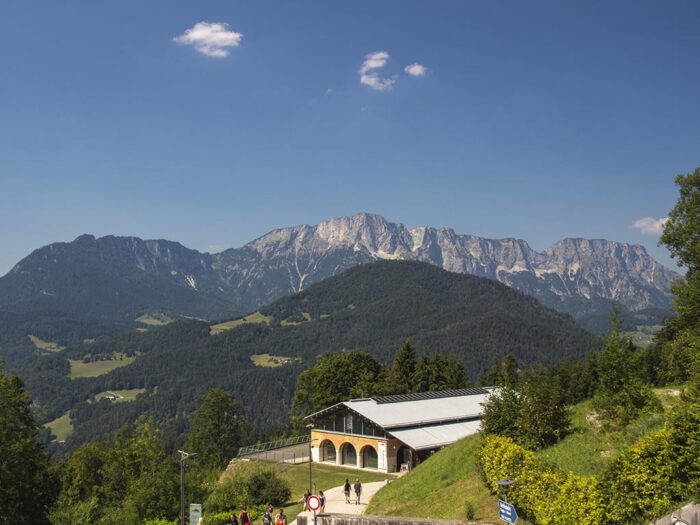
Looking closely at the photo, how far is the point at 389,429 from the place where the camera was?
5134 centimetres

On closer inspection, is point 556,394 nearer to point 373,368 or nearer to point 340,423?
point 340,423

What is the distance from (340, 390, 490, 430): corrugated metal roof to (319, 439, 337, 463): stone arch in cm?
469

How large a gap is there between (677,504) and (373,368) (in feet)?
232

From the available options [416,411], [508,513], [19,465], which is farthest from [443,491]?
[416,411]

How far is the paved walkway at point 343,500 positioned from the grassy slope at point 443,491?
1.71 meters

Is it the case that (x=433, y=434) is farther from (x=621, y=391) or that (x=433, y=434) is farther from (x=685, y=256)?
(x=621, y=391)

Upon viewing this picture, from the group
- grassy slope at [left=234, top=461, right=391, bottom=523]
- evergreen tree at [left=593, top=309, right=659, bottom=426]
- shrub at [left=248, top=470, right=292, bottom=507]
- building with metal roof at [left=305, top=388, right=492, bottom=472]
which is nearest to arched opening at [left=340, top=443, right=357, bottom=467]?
building with metal roof at [left=305, top=388, right=492, bottom=472]

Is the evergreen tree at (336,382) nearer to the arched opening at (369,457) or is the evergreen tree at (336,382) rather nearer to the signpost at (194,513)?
the arched opening at (369,457)

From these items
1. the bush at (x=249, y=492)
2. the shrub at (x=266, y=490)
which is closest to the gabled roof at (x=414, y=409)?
the shrub at (x=266, y=490)

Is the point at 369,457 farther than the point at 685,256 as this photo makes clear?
Yes

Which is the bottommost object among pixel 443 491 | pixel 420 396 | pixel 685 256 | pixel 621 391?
pixel 443 491

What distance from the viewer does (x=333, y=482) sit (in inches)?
1842

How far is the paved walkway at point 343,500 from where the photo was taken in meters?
34.2

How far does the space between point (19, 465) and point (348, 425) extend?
2626 cm
